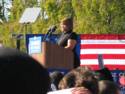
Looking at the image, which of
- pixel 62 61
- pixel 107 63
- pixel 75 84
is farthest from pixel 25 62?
pixel 107 63

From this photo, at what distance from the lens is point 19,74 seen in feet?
4.35

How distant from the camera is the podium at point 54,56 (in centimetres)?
528

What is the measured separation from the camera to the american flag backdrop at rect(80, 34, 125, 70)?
971 centimetres

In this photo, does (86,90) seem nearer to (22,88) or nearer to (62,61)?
(22,88)

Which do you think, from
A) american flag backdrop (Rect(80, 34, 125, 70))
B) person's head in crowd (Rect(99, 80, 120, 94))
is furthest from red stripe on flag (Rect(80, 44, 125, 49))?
person's head in crowd (Rect(99, 80, 120, 94))

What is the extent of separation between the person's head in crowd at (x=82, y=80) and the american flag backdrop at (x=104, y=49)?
703 cm

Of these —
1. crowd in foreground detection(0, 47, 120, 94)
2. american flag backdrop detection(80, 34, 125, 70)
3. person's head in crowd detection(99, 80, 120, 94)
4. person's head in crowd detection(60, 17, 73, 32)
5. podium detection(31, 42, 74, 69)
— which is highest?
crowd in foreground detection(0, 47, 120, 94)

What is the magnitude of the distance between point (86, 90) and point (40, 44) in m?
3.29

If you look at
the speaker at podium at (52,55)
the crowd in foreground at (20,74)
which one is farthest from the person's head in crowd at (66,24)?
the crowd in foreground at (20,74)

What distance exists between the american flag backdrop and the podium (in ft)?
13.7

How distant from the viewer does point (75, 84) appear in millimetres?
2426

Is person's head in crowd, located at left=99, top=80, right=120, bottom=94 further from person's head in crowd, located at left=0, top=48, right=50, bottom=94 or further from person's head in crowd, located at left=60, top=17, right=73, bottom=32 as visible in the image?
person's head in crowd, located at left=60, top=17, right=73, bottom=32

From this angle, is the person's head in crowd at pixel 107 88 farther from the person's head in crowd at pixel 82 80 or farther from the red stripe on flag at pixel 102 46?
the red stripe on flag at pixel 102 46

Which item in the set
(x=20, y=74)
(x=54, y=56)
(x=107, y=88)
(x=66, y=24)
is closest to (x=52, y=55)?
(x=54, y=56)
